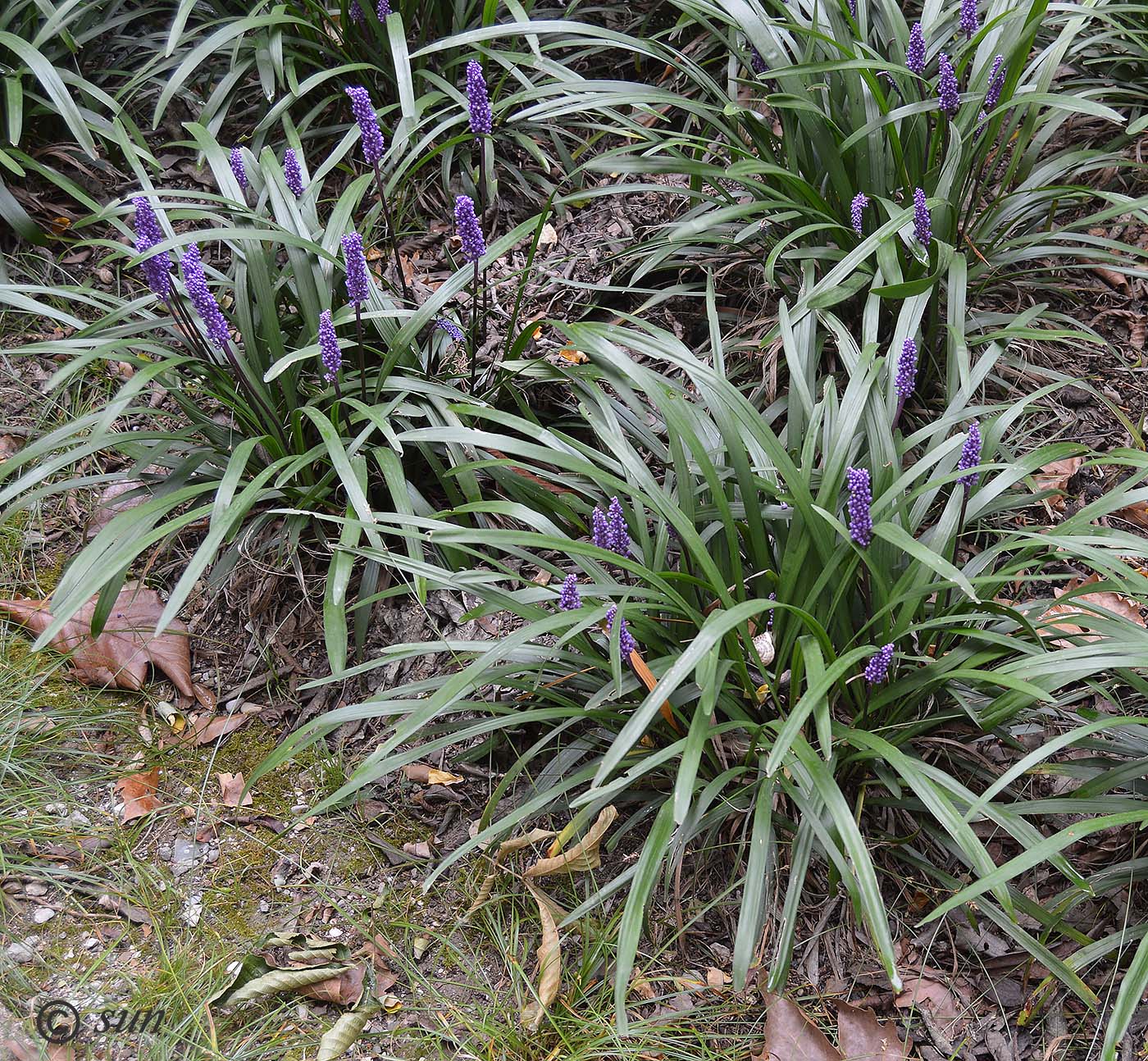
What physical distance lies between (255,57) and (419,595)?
95.5 inches

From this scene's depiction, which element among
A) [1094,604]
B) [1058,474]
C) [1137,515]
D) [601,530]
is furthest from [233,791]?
[1137,515]

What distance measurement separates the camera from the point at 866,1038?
7.31 feet

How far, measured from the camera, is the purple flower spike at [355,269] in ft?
8.54

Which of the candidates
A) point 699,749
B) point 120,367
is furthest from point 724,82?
point 699,749

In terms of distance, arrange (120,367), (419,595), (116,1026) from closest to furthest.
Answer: (116,1026)
(419,595)
(120,367)

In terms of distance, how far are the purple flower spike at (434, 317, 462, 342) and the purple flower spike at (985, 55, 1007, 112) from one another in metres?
1.63

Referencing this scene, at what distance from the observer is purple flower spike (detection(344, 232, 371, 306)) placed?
8.54 feet

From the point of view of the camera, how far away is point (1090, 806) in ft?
7.40

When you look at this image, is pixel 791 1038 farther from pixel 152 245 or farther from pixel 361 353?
pixel 152 245

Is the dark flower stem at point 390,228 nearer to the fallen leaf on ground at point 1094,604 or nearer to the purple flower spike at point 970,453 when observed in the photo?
the purple flower spike at point 970,453

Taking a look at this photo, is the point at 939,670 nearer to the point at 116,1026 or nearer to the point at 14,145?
the point at 116,1026

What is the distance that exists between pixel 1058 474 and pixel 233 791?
2533 millimetres

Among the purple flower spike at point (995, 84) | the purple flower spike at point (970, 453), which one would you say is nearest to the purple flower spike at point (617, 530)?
the purple flower spike at point (970, 453)

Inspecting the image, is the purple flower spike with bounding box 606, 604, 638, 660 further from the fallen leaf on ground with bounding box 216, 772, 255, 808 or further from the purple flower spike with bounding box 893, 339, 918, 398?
the fallen leaf on ground with bounding box 216, 772, 255, 808
